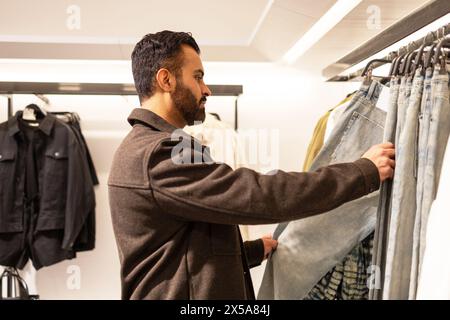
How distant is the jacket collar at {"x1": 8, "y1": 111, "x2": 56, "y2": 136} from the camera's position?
7.02 ft

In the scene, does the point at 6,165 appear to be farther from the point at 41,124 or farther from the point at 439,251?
the point at 439,251

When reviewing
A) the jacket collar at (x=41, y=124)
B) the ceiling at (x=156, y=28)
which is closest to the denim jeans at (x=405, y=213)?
the ceiling at (x=156, y=28)

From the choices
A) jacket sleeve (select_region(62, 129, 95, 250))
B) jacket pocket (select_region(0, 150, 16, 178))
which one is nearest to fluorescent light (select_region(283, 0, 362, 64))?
jacket sleeve (select_region(62, 129, 95, 250))

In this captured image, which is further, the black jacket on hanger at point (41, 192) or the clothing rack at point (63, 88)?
the black jacket on hanger at point (41, 192)

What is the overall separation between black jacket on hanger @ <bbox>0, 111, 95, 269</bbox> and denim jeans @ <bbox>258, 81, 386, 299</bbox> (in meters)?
1.26

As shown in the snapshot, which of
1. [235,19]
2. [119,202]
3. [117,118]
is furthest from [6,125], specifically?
[119,202]

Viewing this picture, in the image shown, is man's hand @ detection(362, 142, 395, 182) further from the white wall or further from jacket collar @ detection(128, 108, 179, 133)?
the white wall

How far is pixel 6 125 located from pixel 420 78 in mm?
1948

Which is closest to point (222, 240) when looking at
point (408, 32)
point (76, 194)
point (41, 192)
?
point (408, 32)

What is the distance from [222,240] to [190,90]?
36cm

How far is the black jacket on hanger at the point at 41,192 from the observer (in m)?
2.09

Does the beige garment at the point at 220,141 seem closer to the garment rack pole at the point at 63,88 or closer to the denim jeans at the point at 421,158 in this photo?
the garment rack pole at the point at 63,88

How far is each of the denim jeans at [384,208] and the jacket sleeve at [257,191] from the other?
0.13ft

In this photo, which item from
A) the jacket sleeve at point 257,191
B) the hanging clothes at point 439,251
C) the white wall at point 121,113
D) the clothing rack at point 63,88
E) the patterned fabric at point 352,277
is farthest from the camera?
the white wall at point 121,113
